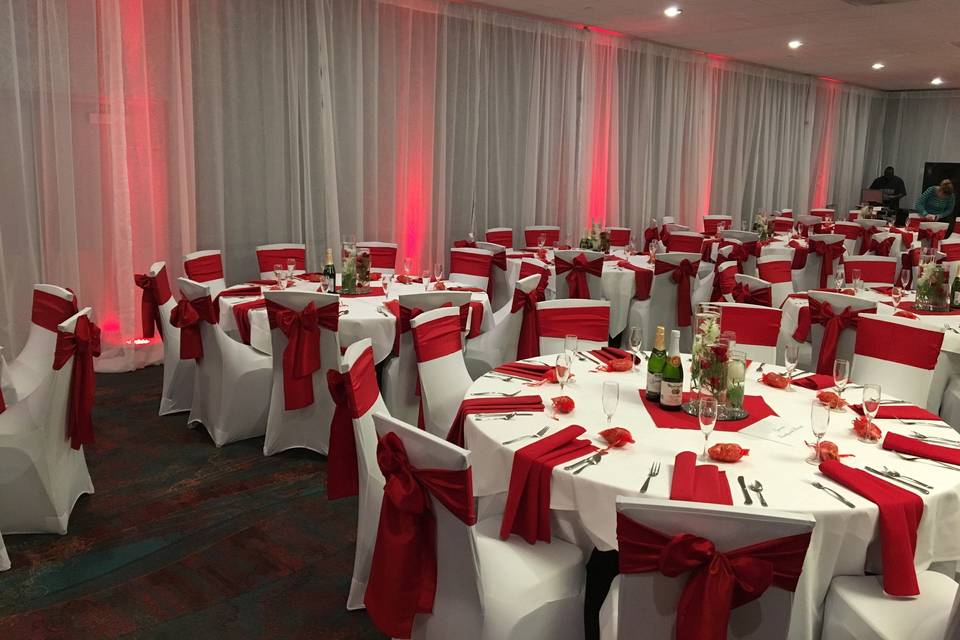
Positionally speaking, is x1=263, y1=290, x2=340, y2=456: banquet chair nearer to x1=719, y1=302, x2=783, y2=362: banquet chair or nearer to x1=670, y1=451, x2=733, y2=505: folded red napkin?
x1=719, y1=302, x2=783, y2=362: banquet chair

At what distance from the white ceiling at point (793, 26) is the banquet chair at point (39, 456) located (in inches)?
246

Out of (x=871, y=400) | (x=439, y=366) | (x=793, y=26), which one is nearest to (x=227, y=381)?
(x=439, y=366)

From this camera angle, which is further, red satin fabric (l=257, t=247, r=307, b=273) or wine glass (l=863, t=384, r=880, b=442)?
red satin fabric (l=257, t=247, r=307, b=273)

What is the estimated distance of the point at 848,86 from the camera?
15500 mm

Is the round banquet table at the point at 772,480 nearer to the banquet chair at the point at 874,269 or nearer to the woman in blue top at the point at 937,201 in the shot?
the banquet chair at the point at 874,269

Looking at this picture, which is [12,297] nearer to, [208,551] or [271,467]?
[271,467]

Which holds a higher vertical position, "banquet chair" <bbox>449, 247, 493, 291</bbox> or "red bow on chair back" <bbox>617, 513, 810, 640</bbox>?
"banquet chair" <bbox>449, 247, 493, 291</bbox>

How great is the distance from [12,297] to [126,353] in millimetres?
886

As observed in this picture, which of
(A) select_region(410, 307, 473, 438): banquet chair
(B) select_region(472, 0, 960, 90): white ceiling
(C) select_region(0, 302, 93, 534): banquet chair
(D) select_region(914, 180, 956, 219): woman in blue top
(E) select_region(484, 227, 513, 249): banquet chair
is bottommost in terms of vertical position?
(C) select_region(0, 302, 93, 534): banquet chair

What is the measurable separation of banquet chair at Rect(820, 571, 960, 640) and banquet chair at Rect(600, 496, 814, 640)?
480mm

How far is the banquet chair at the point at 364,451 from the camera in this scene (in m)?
2.70

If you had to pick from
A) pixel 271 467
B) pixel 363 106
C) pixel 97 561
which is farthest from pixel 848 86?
pixel 97 561

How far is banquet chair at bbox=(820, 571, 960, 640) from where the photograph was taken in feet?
6.98

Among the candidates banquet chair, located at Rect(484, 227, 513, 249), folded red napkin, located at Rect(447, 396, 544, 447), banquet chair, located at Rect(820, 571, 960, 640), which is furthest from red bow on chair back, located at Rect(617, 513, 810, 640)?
banquet chair, located at Rect(484, 227, 513, 249)
